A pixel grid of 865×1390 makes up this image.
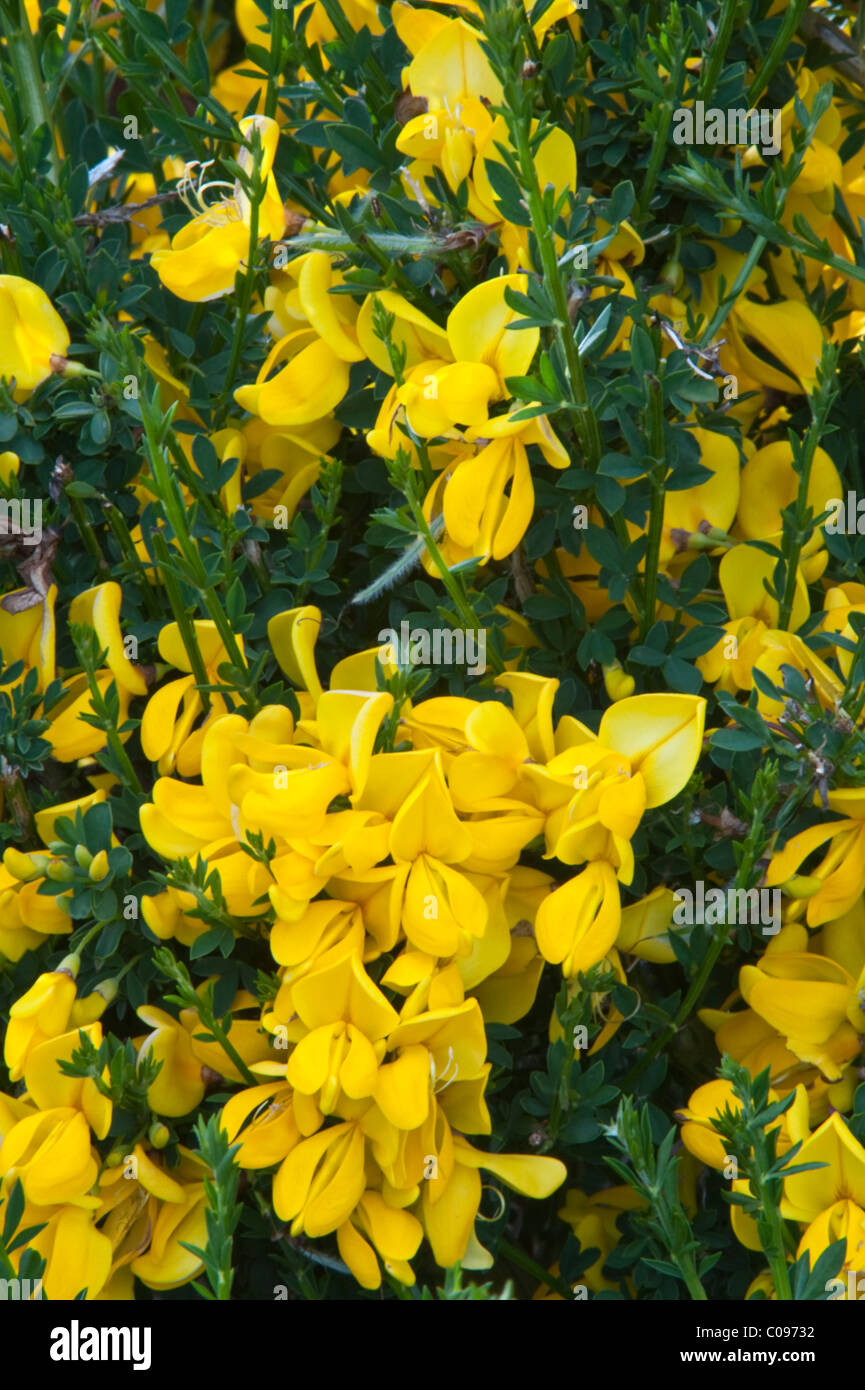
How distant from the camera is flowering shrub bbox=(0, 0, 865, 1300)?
2.52 ft

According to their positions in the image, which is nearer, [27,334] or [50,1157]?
[50,1157]

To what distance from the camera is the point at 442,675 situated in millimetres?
871

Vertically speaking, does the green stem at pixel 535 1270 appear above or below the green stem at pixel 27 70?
below

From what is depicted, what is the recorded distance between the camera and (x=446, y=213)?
2.75ft

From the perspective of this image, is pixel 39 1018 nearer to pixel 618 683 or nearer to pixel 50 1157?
pixel 50 1157

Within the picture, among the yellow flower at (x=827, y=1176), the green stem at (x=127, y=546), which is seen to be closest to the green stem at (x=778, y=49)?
the green stem at (x=127, y=546)

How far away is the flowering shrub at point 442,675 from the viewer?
767mm

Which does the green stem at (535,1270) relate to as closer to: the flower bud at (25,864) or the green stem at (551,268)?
the flower bud at (25,864)

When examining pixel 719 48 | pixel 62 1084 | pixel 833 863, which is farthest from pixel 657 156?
pixel 62 1084

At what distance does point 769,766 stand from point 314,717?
0.28m

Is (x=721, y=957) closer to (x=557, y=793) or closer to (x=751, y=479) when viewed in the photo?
(x=557, y=793)

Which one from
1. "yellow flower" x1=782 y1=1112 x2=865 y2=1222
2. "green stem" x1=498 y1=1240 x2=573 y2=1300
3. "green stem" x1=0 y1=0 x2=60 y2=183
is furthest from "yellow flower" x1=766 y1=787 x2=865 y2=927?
"green stem" x1=0 y1=0 x2=60 y2=183

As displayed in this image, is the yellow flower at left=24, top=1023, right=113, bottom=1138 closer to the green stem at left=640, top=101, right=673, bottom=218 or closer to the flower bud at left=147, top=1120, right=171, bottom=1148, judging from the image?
the flower bud at left=147, top=1120, right=171, bottom=1148
